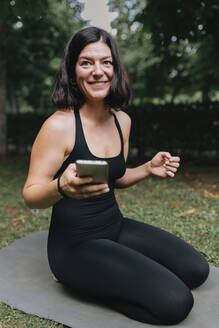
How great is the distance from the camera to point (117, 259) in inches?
90.7

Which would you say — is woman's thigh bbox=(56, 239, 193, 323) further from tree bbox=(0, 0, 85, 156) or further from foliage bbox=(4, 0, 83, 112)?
foliage bbox=(4, 0, 83, 112)

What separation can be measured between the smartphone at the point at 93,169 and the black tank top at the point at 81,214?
71 cm

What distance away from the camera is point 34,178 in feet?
7.63

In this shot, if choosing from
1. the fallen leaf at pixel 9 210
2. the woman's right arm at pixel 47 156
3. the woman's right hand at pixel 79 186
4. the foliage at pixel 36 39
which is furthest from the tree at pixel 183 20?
the woman's right hand at pixel 79 186

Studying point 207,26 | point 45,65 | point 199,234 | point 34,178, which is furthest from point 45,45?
point 34,178

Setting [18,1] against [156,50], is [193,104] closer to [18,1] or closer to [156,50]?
[156,50]

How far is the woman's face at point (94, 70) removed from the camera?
2.44m

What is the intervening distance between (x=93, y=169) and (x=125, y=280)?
0.91 m

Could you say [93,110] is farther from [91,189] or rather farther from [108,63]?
[91,189]

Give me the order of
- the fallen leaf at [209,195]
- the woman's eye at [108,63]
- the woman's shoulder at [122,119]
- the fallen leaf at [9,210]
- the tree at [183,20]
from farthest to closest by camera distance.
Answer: the tree at [183,20] → the fallen leaf at [209,195] → the fallen leaf at [9,210] → the woman's shoulder at [122,119] → the woman's eye at [108,63]

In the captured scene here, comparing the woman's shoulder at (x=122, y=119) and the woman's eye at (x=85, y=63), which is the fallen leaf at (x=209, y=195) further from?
the woman's eye at (x=85, y=63)

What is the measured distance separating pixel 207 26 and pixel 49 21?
19.8ft

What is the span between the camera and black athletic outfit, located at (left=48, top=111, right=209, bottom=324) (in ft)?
7.25

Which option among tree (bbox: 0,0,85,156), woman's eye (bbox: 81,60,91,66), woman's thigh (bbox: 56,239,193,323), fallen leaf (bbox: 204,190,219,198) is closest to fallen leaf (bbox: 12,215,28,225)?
woman's thigh (bbox: 56,239,193,323)
